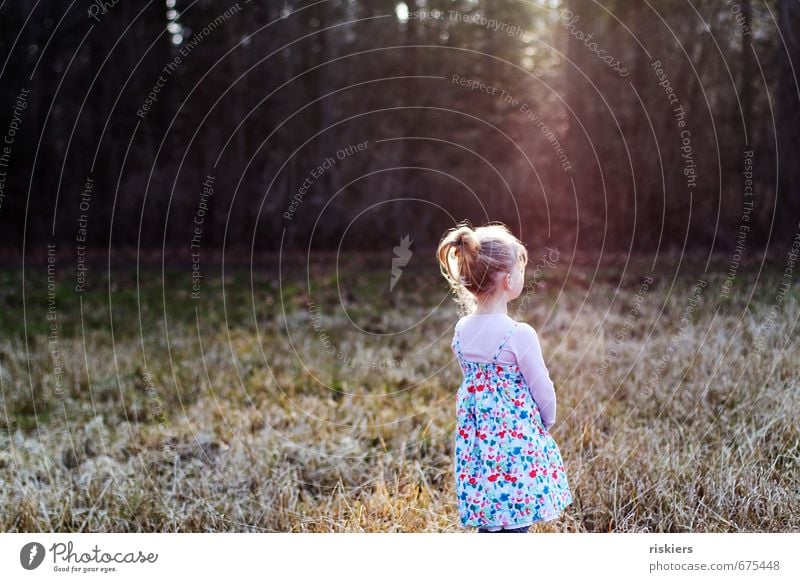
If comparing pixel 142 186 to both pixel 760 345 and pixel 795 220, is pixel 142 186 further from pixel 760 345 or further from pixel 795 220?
pixel 760 345

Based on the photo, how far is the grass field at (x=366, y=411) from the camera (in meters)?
3.79

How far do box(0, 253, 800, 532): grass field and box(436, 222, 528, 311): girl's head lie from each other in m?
1.15

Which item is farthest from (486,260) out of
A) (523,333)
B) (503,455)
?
(503,455)

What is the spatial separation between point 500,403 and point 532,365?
18cm

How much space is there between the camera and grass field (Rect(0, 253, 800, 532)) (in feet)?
12.4

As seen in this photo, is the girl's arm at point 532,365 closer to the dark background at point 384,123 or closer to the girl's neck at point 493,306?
the girl's neck at point 493,306

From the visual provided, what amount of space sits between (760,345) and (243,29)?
10.3m

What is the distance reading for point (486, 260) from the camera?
3.01 meters

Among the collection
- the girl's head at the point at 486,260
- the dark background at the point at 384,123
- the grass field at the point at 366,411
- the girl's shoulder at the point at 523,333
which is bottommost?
the grass field at the point at 366,411

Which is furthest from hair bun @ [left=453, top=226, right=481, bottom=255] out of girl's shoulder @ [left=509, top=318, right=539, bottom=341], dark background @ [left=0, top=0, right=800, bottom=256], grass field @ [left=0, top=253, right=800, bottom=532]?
dark background @ [left=0, top=0, right=800, bottom=256]

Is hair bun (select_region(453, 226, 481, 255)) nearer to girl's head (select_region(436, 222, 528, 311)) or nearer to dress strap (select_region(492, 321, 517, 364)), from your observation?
girl's head (select_region(436, 222, 528, 311))

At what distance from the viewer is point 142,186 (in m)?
14.0

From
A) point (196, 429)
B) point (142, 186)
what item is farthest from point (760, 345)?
point (142, 186)

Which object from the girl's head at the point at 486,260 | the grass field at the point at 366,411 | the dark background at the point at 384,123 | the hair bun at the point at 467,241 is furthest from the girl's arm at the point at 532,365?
the dark background at the point at 384,123
